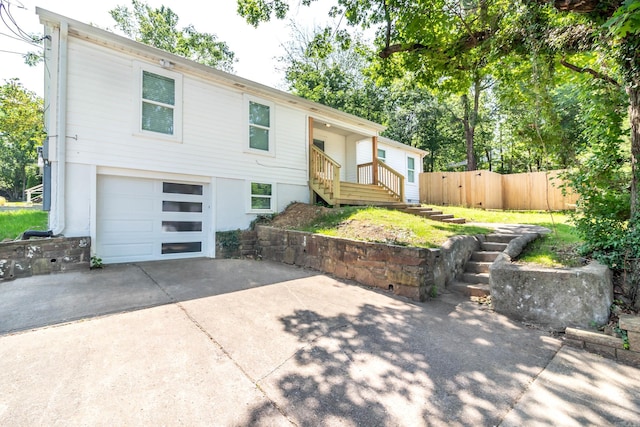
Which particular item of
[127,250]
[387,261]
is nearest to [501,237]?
[387,261]

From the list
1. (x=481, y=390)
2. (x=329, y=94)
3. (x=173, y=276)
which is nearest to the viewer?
(x=481, y=390)

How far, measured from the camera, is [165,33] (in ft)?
60.9

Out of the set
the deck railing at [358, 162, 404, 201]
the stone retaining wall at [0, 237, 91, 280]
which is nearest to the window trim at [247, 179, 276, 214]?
the stone retaining wall at [0, 237, 91, 280]

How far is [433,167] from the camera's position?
80.8 feet

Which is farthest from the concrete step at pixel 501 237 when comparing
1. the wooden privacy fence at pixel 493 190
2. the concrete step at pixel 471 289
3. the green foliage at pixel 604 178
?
the wooden privacy fence at pixel 493 190

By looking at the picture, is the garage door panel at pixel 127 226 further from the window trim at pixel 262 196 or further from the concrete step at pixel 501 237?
the concrete step at pixel 501 237

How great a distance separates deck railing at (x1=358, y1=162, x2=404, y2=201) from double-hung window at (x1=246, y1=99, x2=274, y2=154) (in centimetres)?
440

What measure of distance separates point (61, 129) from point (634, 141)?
9118mm

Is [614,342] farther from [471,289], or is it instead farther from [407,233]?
[407,233]

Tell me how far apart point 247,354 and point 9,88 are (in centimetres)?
1751

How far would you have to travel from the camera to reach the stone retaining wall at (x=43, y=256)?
4.62 m

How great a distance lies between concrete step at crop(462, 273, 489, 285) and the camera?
15.5 feet

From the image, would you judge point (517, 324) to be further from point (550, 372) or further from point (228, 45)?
point (228, 45)

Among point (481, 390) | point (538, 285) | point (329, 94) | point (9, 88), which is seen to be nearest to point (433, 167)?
point (329, 94)
